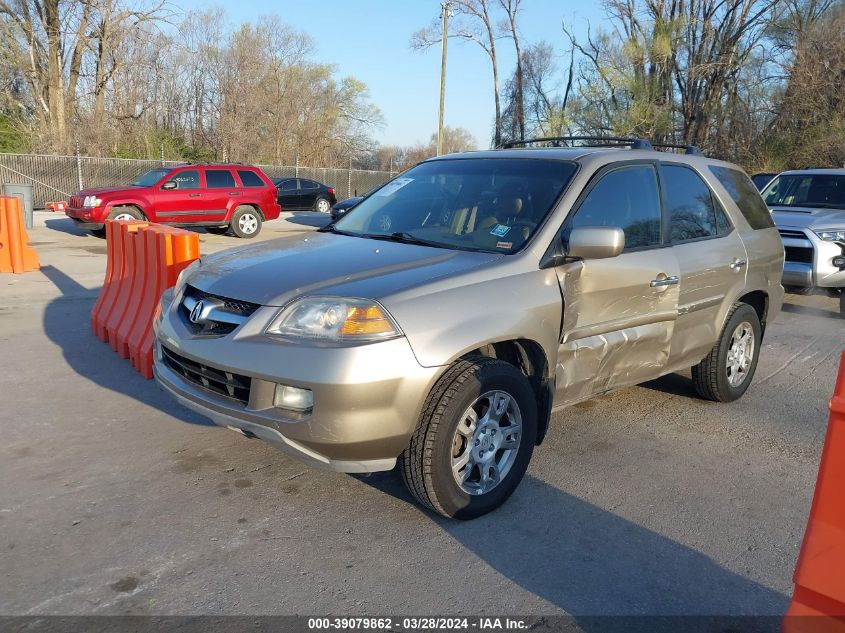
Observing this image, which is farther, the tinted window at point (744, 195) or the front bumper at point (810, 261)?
the front bumper at point (810, 261)

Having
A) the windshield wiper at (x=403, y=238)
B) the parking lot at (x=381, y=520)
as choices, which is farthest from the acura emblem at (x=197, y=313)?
the windshield wiper at (x=403, y=238)

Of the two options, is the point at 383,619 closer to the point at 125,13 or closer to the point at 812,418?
the point at 812,418

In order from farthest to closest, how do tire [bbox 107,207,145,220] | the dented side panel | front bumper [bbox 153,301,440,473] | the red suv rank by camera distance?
the red suv < tire [bbox 107,207,145,220] < the dented side panel < front bumper [bbox 153,301,440,473]

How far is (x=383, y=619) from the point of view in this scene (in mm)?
2625

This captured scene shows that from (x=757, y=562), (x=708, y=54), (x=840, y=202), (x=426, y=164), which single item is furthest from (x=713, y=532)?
(x=708, y=54)

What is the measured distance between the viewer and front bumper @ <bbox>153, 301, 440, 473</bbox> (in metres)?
2.89

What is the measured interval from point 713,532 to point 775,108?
Answer: 2654 cm

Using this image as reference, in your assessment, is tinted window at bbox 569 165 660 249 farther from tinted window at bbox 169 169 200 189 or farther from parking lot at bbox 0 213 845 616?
tinted window at bbox 169 169 200 189

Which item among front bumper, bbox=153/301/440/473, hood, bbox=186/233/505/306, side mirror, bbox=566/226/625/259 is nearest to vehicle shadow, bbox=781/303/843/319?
side mirror, bbox=566/226/625/259

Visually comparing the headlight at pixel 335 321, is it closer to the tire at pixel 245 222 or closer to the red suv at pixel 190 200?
the red suv at pixel 190 200

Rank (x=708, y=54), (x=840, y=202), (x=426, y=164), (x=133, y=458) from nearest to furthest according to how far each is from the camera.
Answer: (x=133, y=458) → (x=426, y=164) → (x=840, y=202) → (x=708, y=54)

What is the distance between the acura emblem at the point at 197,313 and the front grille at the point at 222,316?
0.8 inches

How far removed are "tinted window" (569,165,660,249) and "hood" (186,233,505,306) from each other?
2.47ft

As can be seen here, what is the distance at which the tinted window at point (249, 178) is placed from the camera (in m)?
17.0
